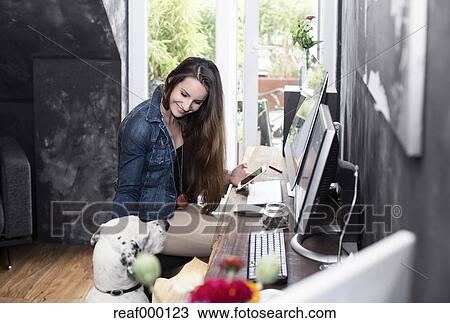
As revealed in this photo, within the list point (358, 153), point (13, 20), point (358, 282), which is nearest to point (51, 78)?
point (13, 20)

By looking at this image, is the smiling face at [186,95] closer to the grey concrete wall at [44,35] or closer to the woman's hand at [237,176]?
the woman's hand at [237,176]

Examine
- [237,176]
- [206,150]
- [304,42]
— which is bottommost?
[237,176]

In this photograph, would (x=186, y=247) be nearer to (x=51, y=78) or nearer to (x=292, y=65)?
(x=51, y=78)

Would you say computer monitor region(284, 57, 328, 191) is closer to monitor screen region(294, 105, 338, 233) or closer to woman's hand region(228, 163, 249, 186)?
woman's hand region(228, 163, 249, 186)

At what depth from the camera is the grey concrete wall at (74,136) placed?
150 inches

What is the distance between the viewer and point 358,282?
65 centimetres

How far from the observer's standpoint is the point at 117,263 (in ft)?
5.76

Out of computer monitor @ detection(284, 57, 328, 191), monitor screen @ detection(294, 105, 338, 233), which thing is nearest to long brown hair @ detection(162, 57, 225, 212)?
computer monitor @ detection(284, 57, 328, 191)

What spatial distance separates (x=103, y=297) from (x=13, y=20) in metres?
2.25

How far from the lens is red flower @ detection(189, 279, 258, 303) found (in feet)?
2.65

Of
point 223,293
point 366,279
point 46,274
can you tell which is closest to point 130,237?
point 223,293

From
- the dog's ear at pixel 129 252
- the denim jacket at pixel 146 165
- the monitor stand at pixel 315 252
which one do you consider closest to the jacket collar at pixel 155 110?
the denim jacket at pixel 146 165

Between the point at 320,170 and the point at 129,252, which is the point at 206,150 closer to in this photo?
the point at 129,252

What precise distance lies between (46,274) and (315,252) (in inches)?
84.4
